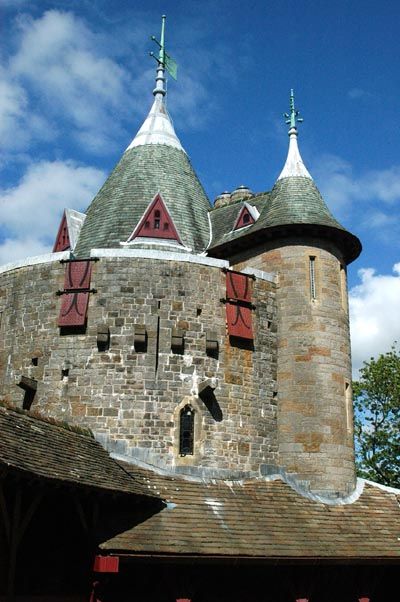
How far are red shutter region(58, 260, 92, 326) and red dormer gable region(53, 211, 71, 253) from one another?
4.31 m

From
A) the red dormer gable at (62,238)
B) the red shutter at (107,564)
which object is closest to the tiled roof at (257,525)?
the red shutter at (107,564)

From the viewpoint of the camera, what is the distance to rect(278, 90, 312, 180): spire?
22438 millimetres

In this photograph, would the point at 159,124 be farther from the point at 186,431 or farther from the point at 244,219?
the point at 186,431

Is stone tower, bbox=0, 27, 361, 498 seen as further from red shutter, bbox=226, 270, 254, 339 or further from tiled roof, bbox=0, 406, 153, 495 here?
tiled roof, bbox=0, 406, 153, 495

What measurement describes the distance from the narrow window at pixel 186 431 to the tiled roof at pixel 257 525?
35.9 inches

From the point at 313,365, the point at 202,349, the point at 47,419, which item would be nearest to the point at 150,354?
the point at 202,349

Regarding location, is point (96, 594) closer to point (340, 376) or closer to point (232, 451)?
point (232, 451)

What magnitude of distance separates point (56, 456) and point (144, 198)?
11.2 meters

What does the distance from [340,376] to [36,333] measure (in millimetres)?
8493

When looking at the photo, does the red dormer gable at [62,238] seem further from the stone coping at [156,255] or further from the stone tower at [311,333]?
the stone tower at [311,333]

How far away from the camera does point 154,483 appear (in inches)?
642

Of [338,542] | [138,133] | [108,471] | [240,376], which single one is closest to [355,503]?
[338,542]

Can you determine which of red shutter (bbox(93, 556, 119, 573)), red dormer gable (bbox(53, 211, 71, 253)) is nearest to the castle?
red shutter (bbox(93, 556, 119, 573))

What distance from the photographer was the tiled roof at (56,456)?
39.7ft
